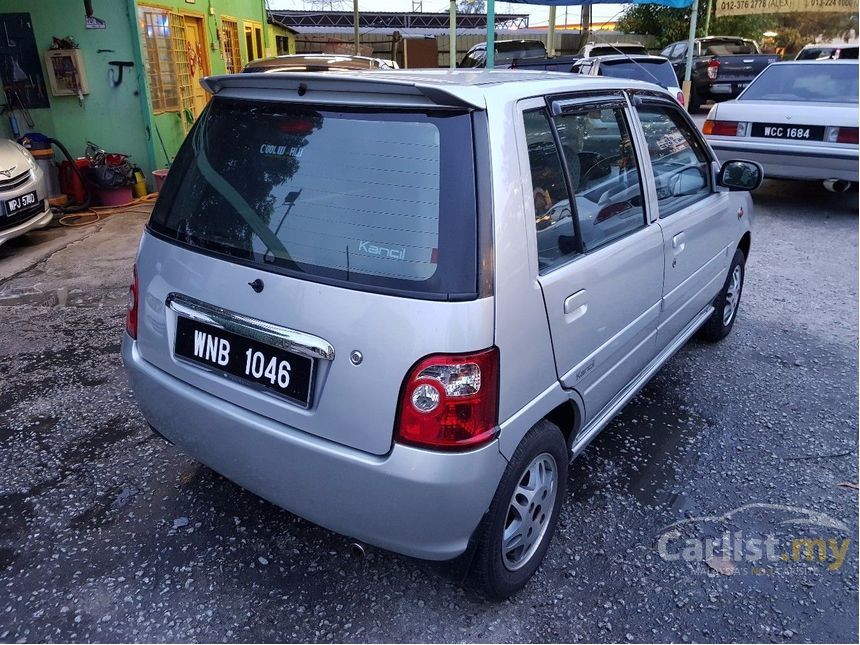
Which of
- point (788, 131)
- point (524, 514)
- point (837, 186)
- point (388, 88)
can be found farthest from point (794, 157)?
point (388, 88)

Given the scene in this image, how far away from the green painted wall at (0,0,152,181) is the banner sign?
524 inches

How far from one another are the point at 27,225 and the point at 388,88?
5.65 m

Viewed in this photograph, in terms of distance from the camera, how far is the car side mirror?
3.52 meters

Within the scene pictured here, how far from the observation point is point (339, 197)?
6.49 feet

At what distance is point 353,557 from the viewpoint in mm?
2475

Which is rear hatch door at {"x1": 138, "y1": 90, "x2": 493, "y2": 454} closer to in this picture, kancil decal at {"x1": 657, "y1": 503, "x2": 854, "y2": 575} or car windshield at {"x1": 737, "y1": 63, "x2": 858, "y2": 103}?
kancil decal at {"x1": 657, "y1": 503, "x2": 854, "y2": 575}

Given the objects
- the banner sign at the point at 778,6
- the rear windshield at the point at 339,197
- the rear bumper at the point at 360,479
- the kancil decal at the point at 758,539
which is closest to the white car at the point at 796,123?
the kancil decal at the point at 758,539

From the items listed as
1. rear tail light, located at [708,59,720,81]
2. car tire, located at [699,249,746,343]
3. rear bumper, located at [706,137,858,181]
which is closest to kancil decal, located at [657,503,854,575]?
car tire, located at [699,249,746,343]

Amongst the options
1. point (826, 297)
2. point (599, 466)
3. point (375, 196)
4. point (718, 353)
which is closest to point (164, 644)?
point (375, 196)

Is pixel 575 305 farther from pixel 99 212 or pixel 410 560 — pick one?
pixel 99 212

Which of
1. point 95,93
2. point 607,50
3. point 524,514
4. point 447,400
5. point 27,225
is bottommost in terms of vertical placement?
point 524,514

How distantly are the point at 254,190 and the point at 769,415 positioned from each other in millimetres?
2904

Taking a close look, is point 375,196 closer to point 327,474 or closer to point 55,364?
point 327,474

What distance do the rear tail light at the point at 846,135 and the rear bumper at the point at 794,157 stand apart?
10cm
